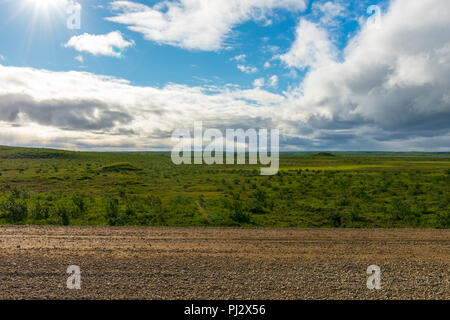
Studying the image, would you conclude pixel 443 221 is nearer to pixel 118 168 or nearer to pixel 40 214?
pixel 40 214

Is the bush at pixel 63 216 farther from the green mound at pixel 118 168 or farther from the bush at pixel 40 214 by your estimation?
the green mound at pixel 118 168

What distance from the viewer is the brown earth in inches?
251

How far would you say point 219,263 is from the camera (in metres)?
7.99

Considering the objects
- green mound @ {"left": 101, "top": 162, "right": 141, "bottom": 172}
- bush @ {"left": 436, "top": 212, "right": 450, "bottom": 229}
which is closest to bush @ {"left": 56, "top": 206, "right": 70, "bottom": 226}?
bush @ {"left": 436, "top": 212, "right": 450, "bottom": 229}

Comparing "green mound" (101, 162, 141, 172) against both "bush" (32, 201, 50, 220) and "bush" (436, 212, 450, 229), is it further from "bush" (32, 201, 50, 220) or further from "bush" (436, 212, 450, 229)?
"bush" (436, 212, 450, 229)

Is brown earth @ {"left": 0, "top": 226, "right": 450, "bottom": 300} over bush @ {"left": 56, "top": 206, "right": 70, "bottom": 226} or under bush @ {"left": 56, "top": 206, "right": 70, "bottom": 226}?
over

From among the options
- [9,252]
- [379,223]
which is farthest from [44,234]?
[379,223]

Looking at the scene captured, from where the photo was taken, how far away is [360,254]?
29.6 feet

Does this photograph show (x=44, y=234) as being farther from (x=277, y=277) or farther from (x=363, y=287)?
(x=363, y=287)

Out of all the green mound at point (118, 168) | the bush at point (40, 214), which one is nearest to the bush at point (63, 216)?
the bush at point (40, 214)

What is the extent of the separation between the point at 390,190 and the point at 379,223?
14.3 meters

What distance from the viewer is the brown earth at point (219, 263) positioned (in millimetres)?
6387
